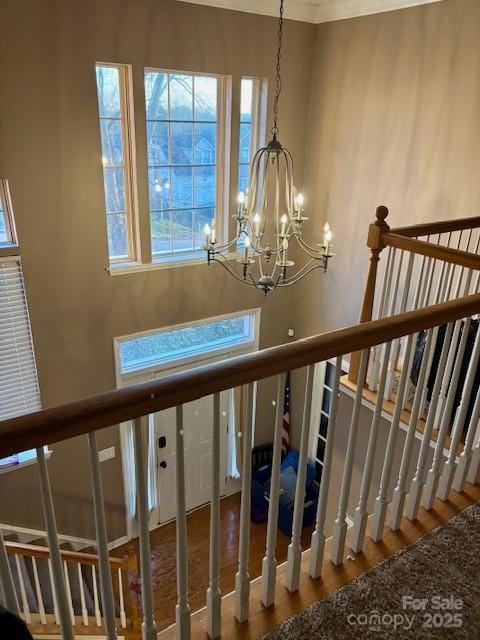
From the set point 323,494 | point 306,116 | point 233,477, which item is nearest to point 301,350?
point 323,494

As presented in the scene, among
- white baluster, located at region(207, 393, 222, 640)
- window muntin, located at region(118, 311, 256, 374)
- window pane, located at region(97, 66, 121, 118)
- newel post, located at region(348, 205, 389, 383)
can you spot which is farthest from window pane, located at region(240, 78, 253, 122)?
white baluster, located at region(207, 393, 222, 640)

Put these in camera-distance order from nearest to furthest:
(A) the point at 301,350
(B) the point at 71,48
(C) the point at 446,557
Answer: (A) the point at 301,350, (C) the point at 446,557, (B) the point at 71,48

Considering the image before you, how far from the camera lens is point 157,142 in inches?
179

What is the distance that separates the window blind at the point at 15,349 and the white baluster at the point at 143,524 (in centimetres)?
338

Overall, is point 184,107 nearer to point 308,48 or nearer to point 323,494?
point 308,48

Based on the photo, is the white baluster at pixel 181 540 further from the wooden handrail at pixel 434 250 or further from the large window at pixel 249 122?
the large window at pixel 249 122

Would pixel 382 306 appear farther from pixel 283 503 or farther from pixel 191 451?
pixel 191 451

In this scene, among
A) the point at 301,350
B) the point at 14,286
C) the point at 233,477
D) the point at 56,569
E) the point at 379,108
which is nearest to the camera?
the point at 56,569

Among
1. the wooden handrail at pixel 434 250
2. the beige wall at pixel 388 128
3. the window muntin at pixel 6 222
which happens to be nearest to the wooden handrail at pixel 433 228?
the wooden handrail at pixel 434 250

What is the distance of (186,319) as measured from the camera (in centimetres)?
523

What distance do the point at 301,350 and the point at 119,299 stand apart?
3.69 m

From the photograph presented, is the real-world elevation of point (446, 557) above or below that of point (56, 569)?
below

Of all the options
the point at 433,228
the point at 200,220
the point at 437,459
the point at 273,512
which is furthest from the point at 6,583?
the point at 200,220

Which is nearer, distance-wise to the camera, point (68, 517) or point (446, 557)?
point (446, 557)
